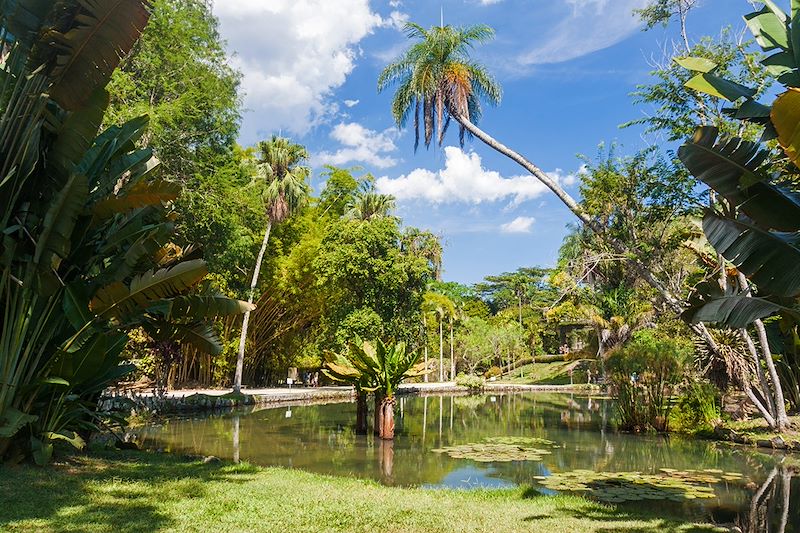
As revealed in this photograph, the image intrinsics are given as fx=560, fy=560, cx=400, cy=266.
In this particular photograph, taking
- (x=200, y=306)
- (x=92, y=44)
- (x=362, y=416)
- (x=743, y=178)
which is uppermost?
(x=92, y=44)

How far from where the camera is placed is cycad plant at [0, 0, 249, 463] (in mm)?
5820

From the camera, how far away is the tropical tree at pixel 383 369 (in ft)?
40.2

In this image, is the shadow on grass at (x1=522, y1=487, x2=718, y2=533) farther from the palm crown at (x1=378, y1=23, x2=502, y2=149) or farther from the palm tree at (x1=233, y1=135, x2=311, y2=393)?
the palm tree at (x1=233, y1=135, x2=311, y2=393)

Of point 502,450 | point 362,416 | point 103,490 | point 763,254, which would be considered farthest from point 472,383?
point 103,490

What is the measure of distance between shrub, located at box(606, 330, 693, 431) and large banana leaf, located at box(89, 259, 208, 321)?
445 inches

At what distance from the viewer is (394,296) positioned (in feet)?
87.1

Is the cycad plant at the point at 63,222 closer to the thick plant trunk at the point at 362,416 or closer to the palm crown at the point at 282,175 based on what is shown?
the thick plant trunk at the point at 362,416

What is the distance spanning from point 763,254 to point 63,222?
7.02m

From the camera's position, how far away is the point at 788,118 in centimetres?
419

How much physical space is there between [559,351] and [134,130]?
49047 millimetres

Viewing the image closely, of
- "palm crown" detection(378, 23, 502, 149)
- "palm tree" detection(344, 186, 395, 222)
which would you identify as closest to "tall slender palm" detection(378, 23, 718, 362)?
"palm crown" detection(378, 23, 502, 149)

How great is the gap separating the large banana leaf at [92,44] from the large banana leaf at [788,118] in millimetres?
5832

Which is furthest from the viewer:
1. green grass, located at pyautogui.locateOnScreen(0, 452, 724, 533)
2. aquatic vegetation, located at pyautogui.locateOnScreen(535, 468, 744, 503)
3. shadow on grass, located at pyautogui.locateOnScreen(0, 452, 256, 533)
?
aquatic vegetation, located at pyautogui.locateOnScreen(535, 468, 744, 503)

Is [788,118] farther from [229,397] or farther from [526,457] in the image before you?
[229,397]
